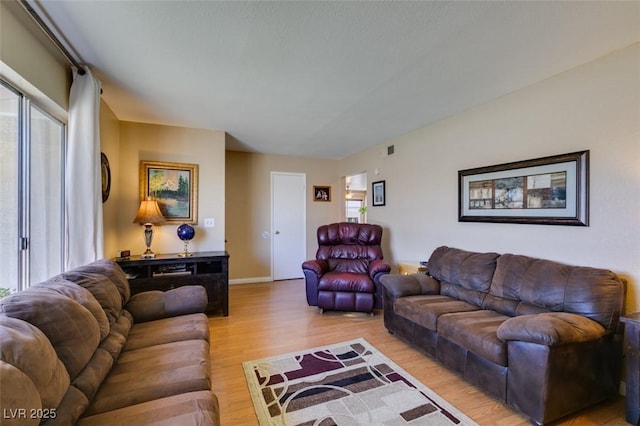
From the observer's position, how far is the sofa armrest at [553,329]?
1.57m

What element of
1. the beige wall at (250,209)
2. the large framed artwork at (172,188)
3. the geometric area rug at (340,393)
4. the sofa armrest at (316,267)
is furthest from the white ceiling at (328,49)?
the geometric area rug at (340,393)

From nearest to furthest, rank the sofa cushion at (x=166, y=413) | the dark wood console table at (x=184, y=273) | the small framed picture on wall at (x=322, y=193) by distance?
the sofa cushion at (x=166, y=413) → the dark wood console table at (x=184, y=273) → the small framed picture on wall at (x=322, y=193)

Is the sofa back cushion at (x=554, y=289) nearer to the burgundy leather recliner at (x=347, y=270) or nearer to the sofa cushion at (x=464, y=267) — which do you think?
the sofa cushion at (x=464, y=267)

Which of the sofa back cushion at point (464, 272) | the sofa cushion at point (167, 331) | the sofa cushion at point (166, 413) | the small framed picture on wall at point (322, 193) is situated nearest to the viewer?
the sofa cushion at point (166, 413)

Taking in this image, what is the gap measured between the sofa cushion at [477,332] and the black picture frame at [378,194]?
2427 millimetres

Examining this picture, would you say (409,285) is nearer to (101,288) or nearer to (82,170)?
(101,288)

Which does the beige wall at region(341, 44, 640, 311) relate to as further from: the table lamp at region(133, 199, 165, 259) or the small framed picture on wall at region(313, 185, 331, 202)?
the table lamp at region(133, 199, 165, 259)

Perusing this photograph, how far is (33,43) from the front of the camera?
179 centimetres

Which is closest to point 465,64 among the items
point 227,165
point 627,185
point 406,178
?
point 627,185

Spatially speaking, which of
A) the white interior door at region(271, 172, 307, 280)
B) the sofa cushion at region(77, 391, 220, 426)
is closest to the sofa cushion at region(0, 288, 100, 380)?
the sofa cushion at region(77, 391, 220, 426)

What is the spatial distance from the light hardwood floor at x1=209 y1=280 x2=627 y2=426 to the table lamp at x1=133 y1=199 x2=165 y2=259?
45.0 inches

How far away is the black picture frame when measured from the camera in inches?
A: 176

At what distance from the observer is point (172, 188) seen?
3635 mm

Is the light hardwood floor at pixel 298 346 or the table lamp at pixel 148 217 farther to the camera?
the table lamp at pixel 148 217
